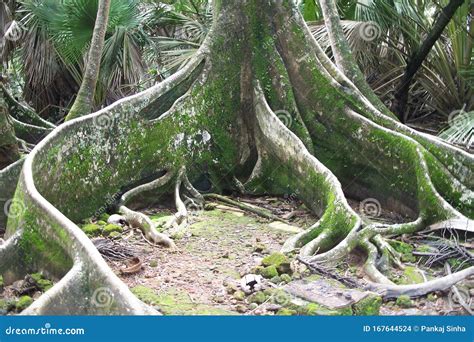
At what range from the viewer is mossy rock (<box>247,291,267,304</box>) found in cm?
464

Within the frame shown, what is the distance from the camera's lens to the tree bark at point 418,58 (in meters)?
8.37

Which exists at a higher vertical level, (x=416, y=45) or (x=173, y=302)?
(x=416, y=45)

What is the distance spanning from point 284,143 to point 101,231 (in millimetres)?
2292

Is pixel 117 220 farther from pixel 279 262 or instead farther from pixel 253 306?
pixel 253 306

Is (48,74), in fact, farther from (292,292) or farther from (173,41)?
(292,292)

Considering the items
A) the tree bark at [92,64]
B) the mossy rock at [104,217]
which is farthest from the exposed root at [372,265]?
the tree bark at [92,64]

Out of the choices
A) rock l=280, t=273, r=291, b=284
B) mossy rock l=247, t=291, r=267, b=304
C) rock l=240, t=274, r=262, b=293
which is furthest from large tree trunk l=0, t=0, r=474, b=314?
mossy rock l=247, t=291, r=267, b=304

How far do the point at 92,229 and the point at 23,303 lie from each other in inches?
60.5

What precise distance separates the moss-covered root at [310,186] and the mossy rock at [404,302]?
0.99 metres

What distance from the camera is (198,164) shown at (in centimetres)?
739

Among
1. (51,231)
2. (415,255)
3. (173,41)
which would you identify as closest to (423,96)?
(173,41)

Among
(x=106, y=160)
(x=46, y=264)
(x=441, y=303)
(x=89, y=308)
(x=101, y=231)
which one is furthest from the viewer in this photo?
(x=106, y=160)

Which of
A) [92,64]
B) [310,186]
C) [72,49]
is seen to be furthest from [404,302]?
[72,49]

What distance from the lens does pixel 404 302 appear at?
4645 mm
